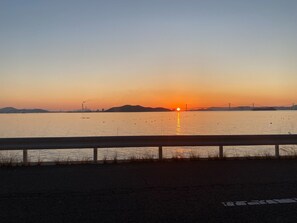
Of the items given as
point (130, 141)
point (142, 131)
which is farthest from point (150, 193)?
point (142, 131)

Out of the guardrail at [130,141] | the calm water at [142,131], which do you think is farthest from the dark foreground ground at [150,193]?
the calm water at [142,131]

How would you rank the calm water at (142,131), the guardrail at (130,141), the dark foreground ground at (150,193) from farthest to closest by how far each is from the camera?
the calm water at (142,131)
the guardrail at (130,141)
the dark foreground ground at (150,193)

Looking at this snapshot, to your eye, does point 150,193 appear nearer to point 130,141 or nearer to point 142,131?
point 130,141

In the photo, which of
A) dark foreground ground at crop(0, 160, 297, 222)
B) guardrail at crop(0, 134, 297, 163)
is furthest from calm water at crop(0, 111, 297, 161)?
dark foreground ground at crop(0, 160, 297, 222)

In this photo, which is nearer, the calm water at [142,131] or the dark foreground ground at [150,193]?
the dark foreground ground at [150,193]

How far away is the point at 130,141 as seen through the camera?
41.6 ft

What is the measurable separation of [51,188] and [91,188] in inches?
31.3

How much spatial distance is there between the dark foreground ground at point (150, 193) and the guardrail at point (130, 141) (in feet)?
3.57

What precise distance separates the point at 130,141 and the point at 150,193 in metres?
5.02

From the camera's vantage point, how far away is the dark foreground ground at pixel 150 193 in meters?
6.25

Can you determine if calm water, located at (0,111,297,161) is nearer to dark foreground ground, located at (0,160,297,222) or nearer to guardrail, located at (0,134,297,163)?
guardrail, located at (0,134,297,163)

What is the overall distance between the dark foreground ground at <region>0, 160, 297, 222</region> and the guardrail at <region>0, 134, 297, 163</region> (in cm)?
109

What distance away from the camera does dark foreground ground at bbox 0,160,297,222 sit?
20.5 ft

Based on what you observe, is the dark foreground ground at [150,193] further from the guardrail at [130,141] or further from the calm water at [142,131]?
the calm water at [142,131]
